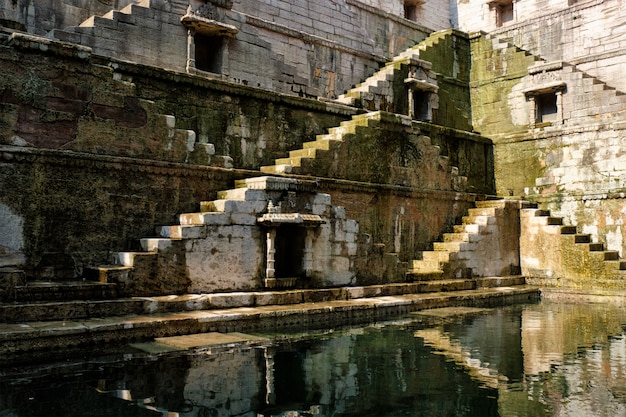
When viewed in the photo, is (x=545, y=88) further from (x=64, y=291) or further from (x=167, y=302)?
(x=64, y=291)

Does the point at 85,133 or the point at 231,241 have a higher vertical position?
the point at 85,133

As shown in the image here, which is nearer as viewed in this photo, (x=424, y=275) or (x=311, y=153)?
(x=311, y=153)

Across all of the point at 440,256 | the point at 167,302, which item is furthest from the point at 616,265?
the point at 167,302

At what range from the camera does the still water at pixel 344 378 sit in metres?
4.62

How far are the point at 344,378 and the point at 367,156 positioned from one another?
6.73m

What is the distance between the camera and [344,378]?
18.2 feet

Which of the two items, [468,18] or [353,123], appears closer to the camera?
[353,123]

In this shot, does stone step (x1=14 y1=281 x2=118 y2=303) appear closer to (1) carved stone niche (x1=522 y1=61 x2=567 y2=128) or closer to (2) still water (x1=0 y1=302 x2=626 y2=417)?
(2) still water (x1=0 y1=302 x2=626 y2=417)

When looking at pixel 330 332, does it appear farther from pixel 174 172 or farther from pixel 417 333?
pixel 174 172

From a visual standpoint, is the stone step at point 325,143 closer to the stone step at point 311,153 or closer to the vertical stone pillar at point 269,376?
the stone step at point 311,153

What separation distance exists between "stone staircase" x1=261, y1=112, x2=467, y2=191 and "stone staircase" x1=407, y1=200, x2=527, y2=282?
117cm

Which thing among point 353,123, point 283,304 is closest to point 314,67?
point 353,123

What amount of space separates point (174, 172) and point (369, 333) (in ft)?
13.0

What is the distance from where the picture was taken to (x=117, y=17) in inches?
465
